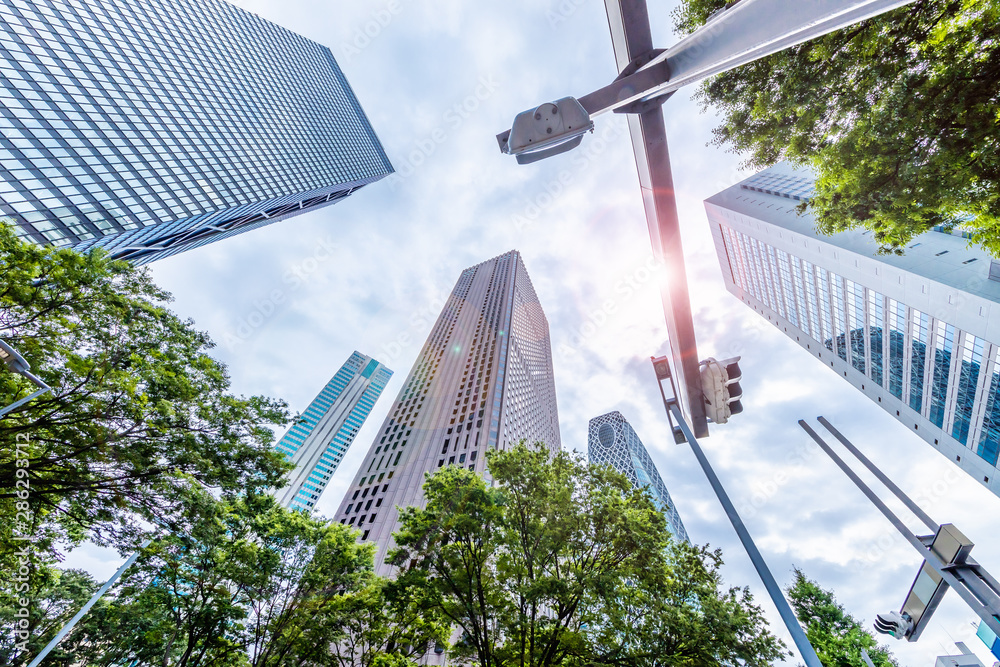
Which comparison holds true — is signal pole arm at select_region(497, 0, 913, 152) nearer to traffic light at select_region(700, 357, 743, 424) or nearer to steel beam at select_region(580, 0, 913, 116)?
steel beam at select_region(580, 0, 913, 116)

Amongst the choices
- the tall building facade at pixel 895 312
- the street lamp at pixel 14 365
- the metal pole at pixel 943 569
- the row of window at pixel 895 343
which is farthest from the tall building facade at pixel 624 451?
the street lamp at pixel 14 365

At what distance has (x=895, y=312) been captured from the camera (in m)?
33.5

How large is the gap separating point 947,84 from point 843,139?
4.56 ft

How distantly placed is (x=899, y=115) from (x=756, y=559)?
26.5ft

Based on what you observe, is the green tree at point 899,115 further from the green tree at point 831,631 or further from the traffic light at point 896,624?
the green tree at point 831,631

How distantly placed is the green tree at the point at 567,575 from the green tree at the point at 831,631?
786cm

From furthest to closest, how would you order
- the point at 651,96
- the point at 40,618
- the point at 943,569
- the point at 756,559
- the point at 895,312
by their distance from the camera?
the point at 895,312 < the point at 40,618 < the point at 943,569 < the point at 756,559 < the point at 651,96

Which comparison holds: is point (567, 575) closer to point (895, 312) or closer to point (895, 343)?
point (895, 312)

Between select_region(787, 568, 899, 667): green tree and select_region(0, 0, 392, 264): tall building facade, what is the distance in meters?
62.7

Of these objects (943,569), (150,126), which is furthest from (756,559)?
(150,126)

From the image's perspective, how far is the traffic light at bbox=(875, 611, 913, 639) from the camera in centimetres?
544

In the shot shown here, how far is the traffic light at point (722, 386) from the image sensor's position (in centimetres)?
400

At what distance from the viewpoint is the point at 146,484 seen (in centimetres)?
952

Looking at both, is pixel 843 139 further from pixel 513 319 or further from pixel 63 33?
pixel 63 33
